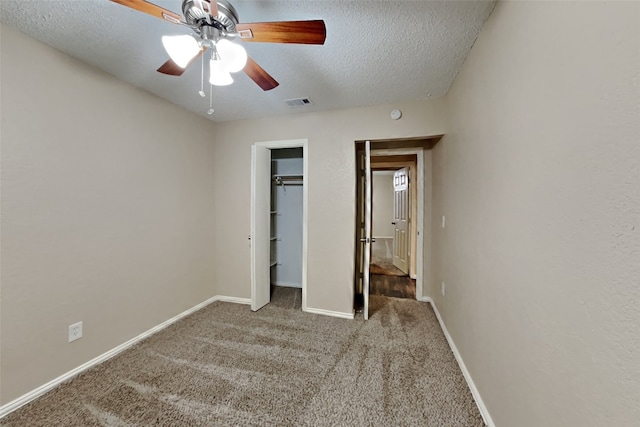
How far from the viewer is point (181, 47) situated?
3.97 ft

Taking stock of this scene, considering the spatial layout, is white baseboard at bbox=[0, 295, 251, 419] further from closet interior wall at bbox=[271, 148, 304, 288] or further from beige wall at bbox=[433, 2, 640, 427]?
beige wall at bbox=[433, 2, 640, 427]

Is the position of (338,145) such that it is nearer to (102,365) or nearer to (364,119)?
(364,119)

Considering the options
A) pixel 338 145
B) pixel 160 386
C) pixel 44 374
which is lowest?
pixel 160 386

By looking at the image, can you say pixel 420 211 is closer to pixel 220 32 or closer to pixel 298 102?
pixel 298 102

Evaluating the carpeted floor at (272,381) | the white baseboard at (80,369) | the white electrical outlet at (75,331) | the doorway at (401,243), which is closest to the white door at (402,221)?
the doorway at (401,243)

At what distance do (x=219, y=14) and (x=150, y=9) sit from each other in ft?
0.96

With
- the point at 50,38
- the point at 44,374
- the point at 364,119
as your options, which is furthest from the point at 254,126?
the point at 44,374

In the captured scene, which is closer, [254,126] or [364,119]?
[364,119]

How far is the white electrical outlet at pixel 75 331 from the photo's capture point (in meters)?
1.78

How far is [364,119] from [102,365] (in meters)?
3.29

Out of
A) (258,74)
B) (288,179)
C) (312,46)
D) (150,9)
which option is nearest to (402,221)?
(288,179)

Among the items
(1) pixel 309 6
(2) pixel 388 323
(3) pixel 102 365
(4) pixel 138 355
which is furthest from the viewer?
(2) pixel 388 323

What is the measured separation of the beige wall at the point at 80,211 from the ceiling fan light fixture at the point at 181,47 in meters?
1.19

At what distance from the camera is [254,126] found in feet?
9.98
